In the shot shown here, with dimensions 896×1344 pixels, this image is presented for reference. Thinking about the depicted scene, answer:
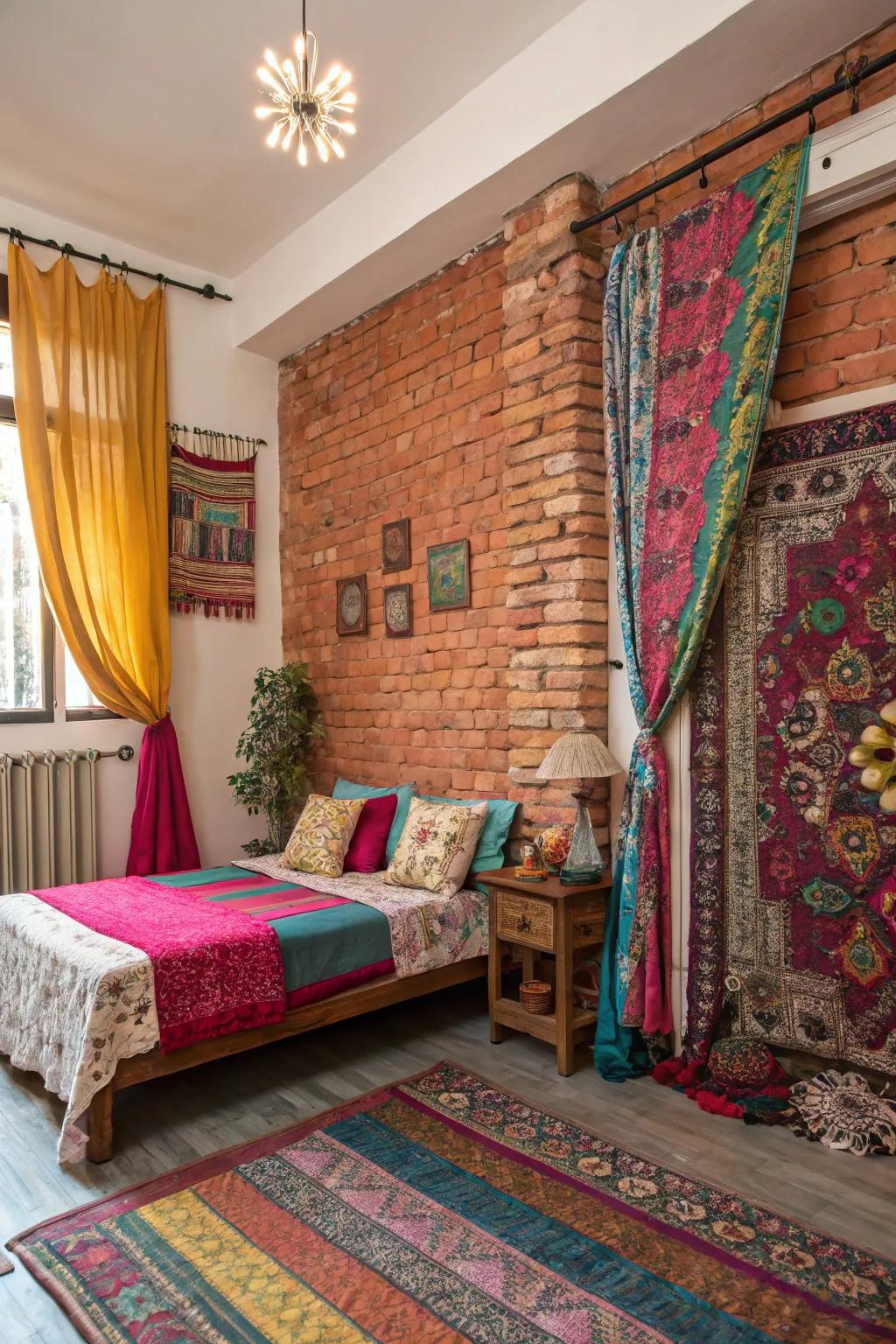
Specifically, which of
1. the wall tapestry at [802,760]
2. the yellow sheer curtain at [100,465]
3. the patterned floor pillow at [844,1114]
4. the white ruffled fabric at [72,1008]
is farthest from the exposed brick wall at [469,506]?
the white ruffled fabric at [72,1008]

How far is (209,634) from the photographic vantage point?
498cm

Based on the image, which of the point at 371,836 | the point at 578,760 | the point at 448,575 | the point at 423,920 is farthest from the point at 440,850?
the point at 448,575

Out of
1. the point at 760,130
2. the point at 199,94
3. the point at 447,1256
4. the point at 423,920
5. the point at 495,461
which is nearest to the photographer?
the point at 447,1256

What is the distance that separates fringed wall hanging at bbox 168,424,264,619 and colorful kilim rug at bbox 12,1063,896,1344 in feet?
10.2

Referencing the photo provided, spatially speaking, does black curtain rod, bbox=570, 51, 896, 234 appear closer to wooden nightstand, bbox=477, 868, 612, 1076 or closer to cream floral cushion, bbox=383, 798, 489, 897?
cream floral cushion, bbox=383, 798, 489, 897

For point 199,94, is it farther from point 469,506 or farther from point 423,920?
point 423,920

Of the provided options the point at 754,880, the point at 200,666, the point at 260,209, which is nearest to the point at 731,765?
the point at 754,880

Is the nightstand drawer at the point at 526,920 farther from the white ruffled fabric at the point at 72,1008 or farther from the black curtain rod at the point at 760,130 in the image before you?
the black curtain rod at the point at 760,130

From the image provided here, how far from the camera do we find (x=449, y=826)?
142 inches

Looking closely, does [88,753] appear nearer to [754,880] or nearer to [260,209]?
[260,209]

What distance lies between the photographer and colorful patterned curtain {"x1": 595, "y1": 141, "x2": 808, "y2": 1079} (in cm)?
279

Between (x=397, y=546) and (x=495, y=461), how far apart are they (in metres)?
0.77

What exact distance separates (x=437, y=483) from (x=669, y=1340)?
11.1 feet

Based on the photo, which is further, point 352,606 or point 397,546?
point 352,606
